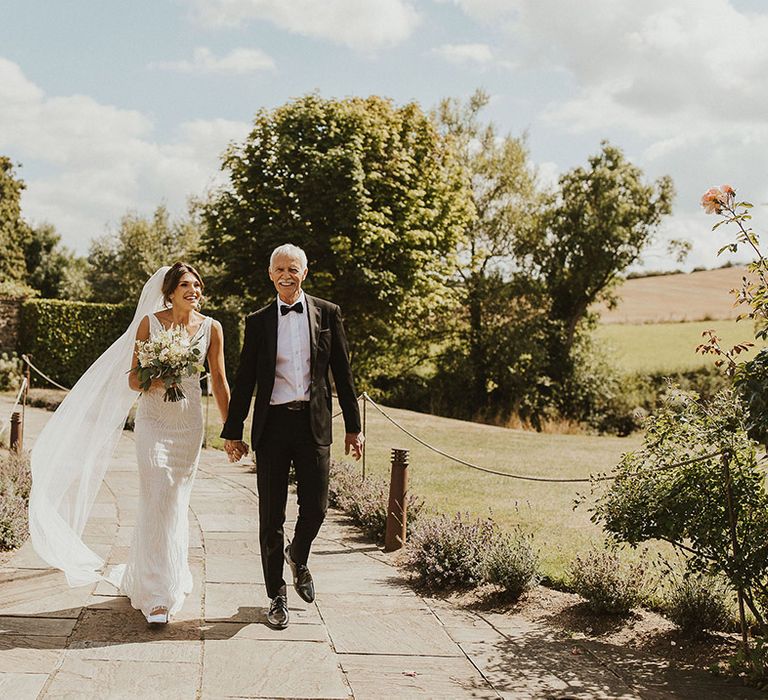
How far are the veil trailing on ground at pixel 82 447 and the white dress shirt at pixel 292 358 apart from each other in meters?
1.22

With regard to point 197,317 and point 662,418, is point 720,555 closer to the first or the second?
point 662,418

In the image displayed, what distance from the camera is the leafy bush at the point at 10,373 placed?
72.4ft

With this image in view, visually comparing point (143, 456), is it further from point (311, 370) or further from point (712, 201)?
point (712, 201)

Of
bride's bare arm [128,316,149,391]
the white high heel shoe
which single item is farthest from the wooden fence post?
the white high heel shoe

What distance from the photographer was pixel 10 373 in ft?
72.6

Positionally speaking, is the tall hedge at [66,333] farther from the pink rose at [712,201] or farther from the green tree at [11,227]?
the pink rose at [712,201]

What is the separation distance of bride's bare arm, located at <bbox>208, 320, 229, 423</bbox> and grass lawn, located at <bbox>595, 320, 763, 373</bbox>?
91.3 ft

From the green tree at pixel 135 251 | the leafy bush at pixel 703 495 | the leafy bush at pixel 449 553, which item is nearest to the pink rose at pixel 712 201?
the leafy bush at pixel 703 495

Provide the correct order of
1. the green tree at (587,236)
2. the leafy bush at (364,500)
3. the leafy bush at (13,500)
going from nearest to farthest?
the leafy bush at (13,500)
the leafy bush at (364,500)
the green tree at (587,236)

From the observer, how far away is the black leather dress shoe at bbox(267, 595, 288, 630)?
16.9ft

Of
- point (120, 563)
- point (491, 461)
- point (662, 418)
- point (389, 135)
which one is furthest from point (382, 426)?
point (662, 418)

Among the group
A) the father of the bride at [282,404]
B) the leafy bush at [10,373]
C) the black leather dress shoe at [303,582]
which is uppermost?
the father of the bride at [282,404]

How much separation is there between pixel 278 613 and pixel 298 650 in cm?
45

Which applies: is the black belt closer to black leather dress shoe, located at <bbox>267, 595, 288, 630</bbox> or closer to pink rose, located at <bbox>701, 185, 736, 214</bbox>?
black leather dress shoe, located at <bbox>267, 595, 288, 630</bbox>
